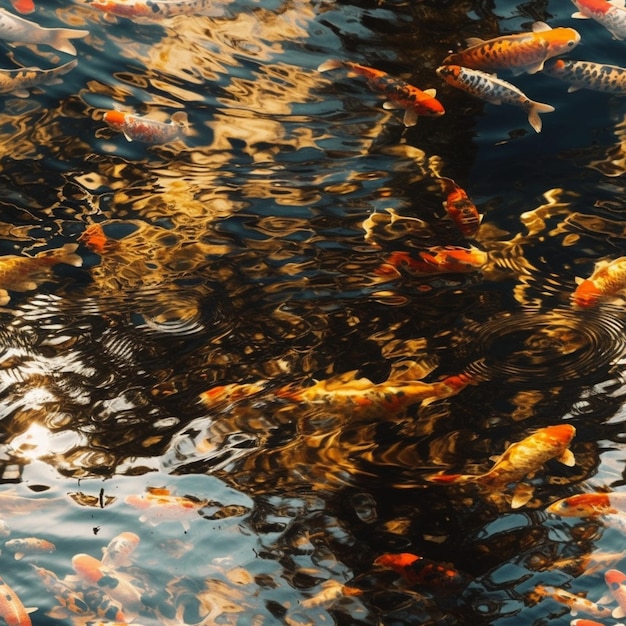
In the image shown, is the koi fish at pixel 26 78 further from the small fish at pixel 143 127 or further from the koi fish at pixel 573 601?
the koi fish at pixel 573 601

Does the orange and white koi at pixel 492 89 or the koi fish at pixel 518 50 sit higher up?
the koi fish at pixel 518 50

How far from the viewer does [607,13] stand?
23.8ft

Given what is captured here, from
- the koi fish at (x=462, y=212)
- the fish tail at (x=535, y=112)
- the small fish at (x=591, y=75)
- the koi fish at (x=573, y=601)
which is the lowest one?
the koi fish at (x=573, y=601)

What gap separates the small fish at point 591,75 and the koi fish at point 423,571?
14.5 ft

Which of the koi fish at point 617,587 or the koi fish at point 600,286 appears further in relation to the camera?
the koi fish at point 600,286

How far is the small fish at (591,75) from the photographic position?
693 cm

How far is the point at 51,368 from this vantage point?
4941 millimetres

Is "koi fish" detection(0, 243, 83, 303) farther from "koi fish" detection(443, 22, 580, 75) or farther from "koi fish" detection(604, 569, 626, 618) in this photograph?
"koi fish" detection(604, 569, 626, 618)

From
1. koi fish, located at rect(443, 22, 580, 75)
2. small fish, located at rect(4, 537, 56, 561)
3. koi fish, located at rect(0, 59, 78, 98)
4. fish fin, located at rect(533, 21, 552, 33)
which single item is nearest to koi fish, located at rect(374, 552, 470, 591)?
small fish, located at rect(4, 537, 56, 561)

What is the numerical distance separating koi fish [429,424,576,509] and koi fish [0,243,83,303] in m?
2.70

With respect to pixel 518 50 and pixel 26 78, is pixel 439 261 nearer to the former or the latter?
pixel 518 50

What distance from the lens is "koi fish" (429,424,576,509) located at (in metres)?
4.27

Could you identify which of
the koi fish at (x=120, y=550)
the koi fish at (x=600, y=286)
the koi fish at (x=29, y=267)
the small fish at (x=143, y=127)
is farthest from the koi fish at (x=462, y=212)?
the koi fish at (x=120, y=550)

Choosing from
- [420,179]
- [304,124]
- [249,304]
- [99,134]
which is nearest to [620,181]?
[420,179]
